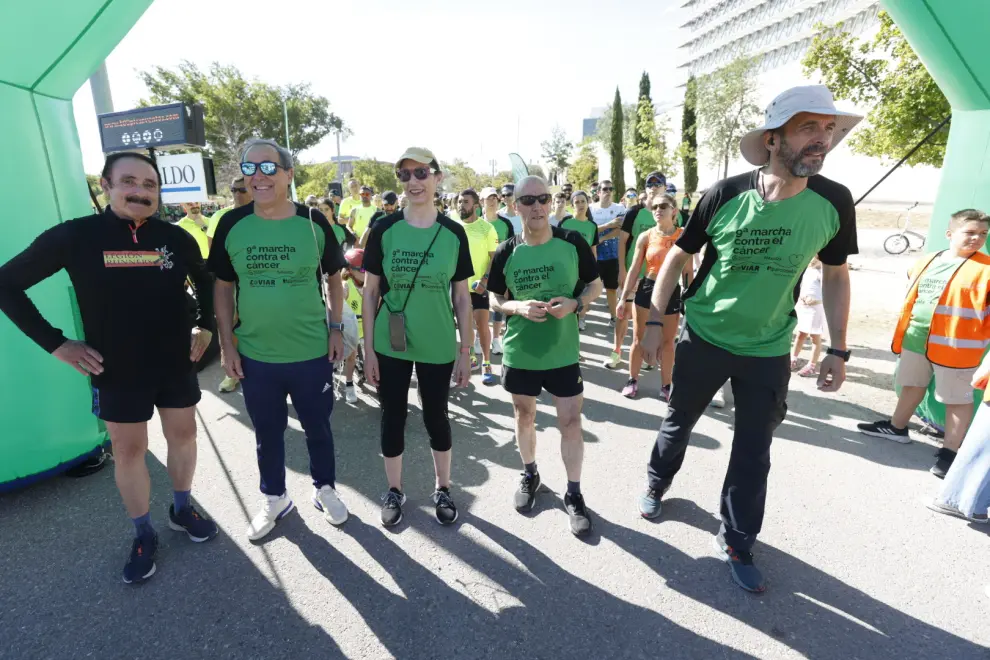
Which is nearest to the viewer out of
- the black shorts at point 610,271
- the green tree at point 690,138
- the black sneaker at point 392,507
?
the black sneaker at point 392,507

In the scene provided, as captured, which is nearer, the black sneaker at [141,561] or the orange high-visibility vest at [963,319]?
the black sneaker at [141,561]

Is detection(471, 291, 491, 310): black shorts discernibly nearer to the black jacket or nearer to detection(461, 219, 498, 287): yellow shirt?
detection(461, 219, 498, 287): yellow shirt

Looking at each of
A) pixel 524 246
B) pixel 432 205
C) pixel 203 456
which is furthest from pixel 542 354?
pixel 203 456

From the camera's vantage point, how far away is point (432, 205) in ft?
9.05

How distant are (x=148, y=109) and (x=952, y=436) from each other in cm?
873

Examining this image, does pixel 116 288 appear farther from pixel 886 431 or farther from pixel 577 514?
pixel 886 431

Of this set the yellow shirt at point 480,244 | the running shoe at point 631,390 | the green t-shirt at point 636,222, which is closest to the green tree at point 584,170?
the green t-shirt at point 636,222

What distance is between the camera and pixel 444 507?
2949mm

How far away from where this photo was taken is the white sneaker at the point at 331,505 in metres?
2.91

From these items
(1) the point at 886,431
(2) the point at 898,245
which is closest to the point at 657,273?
(1) the point at 886,431

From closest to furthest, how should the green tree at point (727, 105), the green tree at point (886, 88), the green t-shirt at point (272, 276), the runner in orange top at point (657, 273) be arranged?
the green t-shirt at point (272, 276), the runner in orange top at point (657, 273), the green tree at point (886, 88), the green tree at point (727, 105)

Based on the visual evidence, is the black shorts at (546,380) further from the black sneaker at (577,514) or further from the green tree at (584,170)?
the green tree at (584,170)

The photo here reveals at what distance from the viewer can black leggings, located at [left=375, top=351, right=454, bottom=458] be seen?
2758mm

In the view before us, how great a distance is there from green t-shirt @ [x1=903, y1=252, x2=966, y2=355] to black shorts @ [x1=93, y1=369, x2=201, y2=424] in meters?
4.89
